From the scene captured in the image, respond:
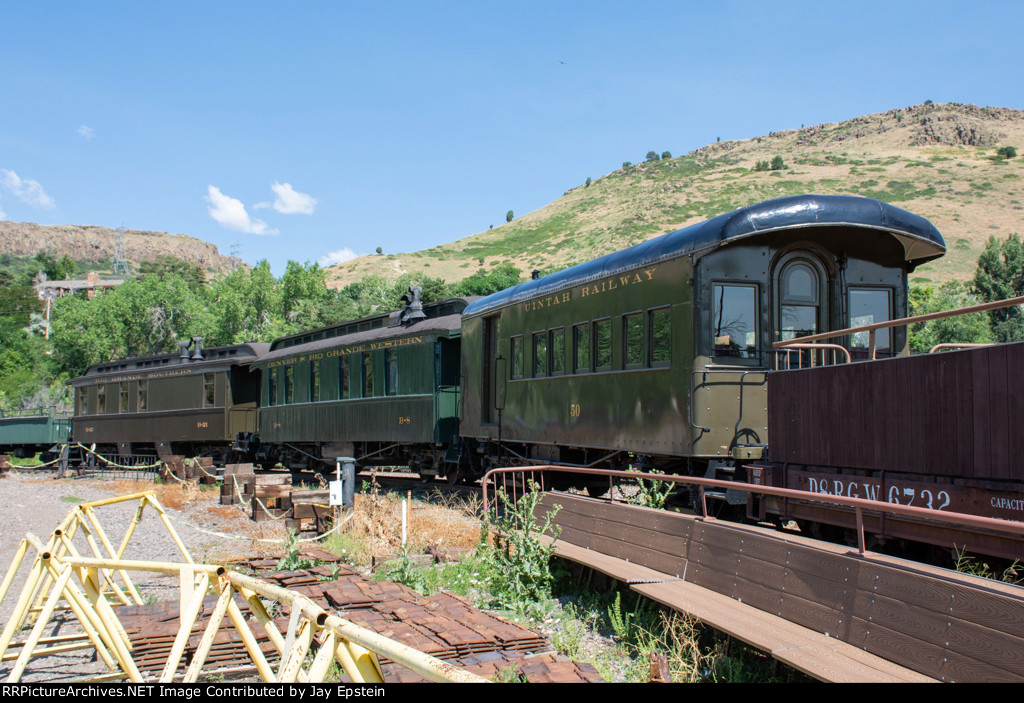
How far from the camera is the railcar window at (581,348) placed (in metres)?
11.7

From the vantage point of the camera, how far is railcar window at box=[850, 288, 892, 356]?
9578 mm

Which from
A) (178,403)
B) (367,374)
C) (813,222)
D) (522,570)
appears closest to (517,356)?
(813,222)

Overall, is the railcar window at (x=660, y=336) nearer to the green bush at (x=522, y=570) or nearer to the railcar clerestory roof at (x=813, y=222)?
the railcar clerestory roof at (x=813, y=222)

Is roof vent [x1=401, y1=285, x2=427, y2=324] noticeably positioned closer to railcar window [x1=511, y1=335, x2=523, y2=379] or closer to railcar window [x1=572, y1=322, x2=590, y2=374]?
railcar window [x1=511, y1=335, x2=523, y2=379]

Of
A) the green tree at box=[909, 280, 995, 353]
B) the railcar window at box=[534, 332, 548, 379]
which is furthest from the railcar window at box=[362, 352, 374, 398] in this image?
the green tree at box=[909, 280, 995, 353]

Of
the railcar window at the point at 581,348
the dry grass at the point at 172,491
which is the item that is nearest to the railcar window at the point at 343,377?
the dry grass at the point at 172,491

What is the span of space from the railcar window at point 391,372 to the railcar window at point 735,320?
9.94m

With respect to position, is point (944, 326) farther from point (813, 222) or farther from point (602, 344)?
point (813, 222)

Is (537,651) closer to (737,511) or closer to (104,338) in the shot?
(737,511)

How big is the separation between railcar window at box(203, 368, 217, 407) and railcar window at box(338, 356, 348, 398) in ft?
20.7

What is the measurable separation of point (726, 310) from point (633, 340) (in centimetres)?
154

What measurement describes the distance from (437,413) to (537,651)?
10708 millimetres

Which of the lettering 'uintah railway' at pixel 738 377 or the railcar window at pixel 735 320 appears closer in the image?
the lettering 'uintah railway' at pixel 738 377

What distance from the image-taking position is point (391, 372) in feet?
Result: 59.7
